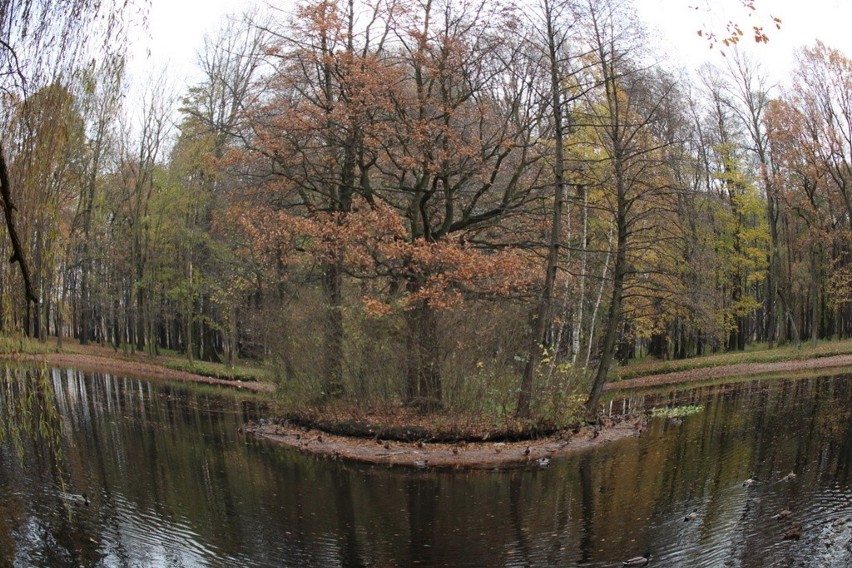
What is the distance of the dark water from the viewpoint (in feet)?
30.4

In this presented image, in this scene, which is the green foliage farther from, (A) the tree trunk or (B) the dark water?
(A) the tree trunk

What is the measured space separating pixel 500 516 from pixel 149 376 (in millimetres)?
28243

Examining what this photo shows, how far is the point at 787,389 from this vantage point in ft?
82.0

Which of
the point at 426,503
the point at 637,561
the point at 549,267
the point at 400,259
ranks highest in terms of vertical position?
the point at 400,259

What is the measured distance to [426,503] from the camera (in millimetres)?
12156

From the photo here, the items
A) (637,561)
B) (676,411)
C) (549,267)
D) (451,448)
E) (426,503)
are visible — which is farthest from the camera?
(676,411)

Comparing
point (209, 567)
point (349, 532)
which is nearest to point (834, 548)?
point (349, 532)

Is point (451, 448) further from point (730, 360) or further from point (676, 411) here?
point (730, 360)

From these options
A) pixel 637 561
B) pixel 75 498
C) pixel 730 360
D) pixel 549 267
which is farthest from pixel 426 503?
pixel 730 360

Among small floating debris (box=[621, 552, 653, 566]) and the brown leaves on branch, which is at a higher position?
the brown leaves on branch

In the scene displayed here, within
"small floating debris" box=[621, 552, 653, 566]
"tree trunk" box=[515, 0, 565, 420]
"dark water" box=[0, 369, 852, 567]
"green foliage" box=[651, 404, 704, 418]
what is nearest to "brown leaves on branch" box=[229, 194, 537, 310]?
"tree trunk" box=[515, 0, 565, 420]

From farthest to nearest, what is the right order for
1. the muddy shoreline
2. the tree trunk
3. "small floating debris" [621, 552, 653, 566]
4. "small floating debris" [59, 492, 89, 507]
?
the tree trunk → the muddy shoreline → "small floating debris" [59, 492, 89, 507] → "small floating debris" [621, 552, 653, 566]

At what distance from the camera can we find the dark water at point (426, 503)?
9266 mm

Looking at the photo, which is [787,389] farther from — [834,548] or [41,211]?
[41,211]
